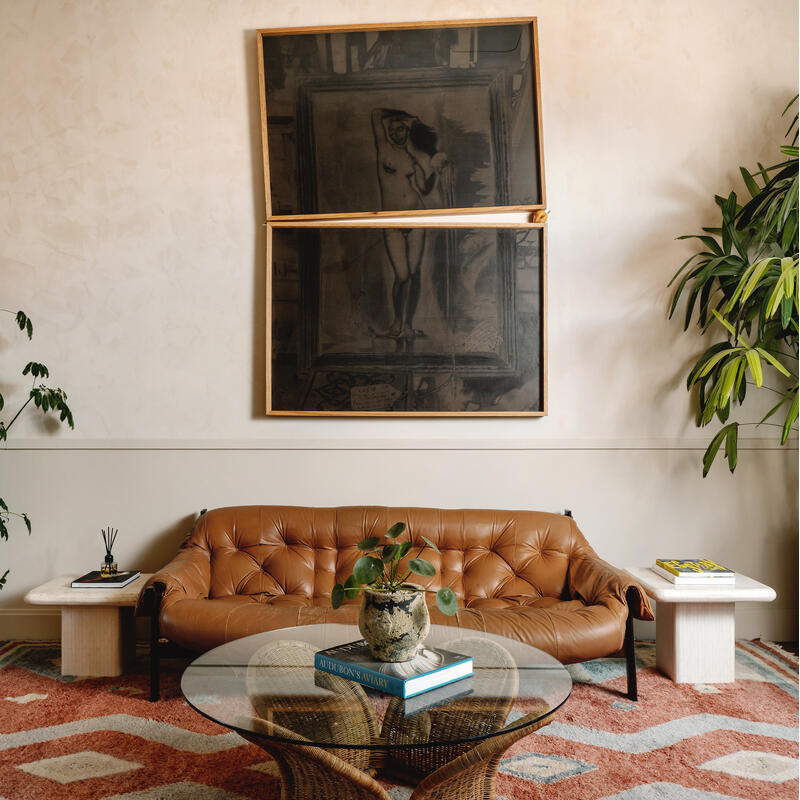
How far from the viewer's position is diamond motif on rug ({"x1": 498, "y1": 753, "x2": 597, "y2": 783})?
2.26 m

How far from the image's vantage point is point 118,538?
146 inches

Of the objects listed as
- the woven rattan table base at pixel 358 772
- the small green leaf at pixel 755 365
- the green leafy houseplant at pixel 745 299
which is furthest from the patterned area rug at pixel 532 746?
the small green leaf at pixel 755 365

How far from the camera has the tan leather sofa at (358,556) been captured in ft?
9.52

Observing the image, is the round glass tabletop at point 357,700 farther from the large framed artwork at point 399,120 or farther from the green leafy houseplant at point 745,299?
the large framed artwork at point 399,120

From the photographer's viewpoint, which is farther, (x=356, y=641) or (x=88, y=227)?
(x=88, y=227)

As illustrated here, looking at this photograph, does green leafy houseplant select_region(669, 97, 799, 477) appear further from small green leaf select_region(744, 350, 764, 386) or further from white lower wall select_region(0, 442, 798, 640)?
white lower wall select_region(0, 442, 798, 640)

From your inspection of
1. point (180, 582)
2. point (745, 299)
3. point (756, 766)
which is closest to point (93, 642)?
point (180, 582)

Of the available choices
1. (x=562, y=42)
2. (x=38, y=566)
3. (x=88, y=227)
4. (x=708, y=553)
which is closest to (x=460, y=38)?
(x=562, y=42)

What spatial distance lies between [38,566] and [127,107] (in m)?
2.44

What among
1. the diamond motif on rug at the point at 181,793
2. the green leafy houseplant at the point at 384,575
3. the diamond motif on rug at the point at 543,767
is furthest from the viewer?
the diamond motif on rug at the point at 543,767

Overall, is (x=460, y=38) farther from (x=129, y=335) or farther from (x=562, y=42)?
(x=129, y=335)

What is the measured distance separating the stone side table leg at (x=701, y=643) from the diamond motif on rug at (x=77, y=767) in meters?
2.19

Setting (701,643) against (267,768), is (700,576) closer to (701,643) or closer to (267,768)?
(701,643)

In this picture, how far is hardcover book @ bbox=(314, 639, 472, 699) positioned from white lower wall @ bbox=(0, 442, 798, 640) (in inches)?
67.8
